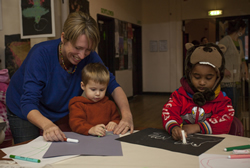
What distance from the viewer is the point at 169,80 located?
27.6 ft

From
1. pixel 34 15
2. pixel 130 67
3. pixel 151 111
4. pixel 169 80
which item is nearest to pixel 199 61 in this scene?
pixel 34 15

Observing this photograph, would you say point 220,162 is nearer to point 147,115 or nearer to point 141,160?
point 141,160

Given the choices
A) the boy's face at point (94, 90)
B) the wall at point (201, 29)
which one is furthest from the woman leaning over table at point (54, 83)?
the wall at point (201, 29)

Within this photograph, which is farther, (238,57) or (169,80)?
(169,80)

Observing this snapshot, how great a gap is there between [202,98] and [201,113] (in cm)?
12

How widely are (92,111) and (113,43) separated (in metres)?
5.00

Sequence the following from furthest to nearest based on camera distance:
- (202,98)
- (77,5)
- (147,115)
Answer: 1. (147,115)
2. (77,5)
3. (202,98)

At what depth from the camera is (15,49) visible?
3.63 meters

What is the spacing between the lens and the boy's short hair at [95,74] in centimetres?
157

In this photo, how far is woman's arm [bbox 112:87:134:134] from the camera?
140cm

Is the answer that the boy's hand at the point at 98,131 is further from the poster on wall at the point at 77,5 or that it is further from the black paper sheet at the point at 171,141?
the poster on wall at the point at 77,5

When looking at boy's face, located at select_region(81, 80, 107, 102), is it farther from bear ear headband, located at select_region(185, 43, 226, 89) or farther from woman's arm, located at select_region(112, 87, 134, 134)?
bear ear headband, located at select_region(185, 43, 226, 89)

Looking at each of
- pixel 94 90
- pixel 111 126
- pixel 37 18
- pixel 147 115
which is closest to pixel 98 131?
pixel 111 126

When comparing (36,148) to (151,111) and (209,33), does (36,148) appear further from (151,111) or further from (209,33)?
(209,33)
